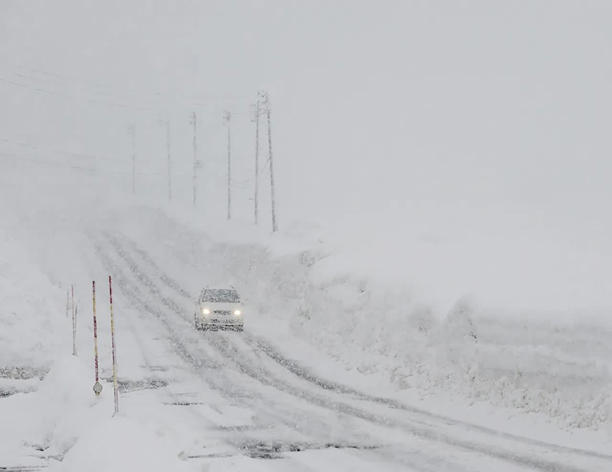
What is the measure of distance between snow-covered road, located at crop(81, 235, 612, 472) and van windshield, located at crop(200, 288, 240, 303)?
12.0ft

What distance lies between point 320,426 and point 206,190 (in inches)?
4454

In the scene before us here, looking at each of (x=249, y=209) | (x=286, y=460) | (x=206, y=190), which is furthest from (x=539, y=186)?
(x=286, y=460)

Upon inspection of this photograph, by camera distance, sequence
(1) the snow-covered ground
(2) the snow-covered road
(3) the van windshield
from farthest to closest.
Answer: (3) the van windshield
(1) the snow-covered ground
(2) the snow-covered road

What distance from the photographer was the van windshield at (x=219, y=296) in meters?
30.6

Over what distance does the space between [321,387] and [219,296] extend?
501 inches

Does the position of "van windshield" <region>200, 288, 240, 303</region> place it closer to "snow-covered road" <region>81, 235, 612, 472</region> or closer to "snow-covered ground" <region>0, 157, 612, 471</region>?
"snow-covered ground" <region>0, 157, 612, 471</region>

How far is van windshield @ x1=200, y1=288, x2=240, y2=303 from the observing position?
30.6 metres

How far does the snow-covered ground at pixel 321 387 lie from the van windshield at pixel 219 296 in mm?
1476

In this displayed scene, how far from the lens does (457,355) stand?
58.0ft

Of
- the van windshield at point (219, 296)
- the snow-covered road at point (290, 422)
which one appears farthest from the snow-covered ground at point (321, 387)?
the van windshield at point (219, 296)

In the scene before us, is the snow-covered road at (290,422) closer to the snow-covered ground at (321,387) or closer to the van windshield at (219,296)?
the snow-covered ground at (321,387)

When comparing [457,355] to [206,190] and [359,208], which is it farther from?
[206,190]

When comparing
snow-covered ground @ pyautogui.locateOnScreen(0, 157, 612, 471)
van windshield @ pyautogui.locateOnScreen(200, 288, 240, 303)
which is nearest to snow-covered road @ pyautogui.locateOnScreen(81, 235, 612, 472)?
snow-covered ground @ pyautogui.locateOnScreen(0, 157, 612, 471)

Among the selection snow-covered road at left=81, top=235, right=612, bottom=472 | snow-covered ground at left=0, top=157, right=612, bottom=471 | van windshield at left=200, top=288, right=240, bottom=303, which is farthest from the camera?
van windshield at left=200, top=288, right=240, bottom=303
